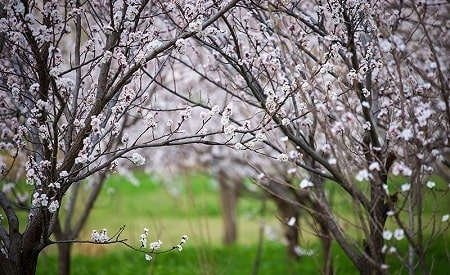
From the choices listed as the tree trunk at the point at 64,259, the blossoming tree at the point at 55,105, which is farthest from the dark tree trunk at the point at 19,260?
the tree trunk at the point at 64,259

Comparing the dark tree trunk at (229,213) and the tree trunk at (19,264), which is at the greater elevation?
the dark tree trunk at (229,213)

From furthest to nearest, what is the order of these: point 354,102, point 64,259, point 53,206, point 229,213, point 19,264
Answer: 1. point 229,213
2. point 64,259
3. point 19,264
4. point 354,102
5. point 53,206

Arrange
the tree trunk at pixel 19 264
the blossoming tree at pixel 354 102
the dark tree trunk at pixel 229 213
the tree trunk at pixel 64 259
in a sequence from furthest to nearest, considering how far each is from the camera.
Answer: the dark tree trunk at pixel 229 213
the tree trunk at pixel 64 259
the tree trunk at pixel 19 264
the blossoming tree at pixel 354 102

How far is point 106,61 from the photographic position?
12.6 feet

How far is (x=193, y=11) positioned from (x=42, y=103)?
1.25 m

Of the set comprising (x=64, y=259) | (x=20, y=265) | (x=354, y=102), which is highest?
(x=354, y=102)

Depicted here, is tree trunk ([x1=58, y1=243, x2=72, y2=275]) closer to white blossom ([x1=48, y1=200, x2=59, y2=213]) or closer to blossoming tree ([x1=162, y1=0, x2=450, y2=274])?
white blossom ([x1=48, y1=200, x2=59, y2=213])

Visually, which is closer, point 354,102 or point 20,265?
point 354,102

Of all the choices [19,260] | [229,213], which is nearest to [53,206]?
[19,260]

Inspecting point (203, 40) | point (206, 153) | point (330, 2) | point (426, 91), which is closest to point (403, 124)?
point (426, 91)

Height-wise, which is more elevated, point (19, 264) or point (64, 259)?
→ point (64, 259)

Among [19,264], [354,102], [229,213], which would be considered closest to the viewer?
[354,102]

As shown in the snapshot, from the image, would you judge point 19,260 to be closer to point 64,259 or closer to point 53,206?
point 53,206

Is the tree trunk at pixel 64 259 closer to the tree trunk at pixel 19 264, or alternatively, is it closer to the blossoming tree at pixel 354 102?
the tree trunk at pixel 19 264
